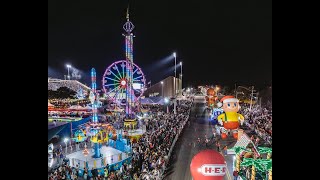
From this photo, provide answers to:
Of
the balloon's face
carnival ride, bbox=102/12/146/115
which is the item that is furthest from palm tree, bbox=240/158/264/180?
carnival ride, bbox=102/12/146/115

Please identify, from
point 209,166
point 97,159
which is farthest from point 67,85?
point 209,166

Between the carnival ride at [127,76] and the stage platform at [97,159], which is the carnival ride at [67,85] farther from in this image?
the stage platform at [97,159]

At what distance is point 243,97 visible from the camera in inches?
1683

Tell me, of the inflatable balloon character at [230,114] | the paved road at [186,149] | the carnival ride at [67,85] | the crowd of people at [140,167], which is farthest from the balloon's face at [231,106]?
the carnival ride at [67,85]

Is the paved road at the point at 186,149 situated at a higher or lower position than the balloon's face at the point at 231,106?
lower

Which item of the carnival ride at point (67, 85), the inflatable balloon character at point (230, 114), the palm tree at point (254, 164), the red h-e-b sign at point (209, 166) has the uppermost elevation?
the carnival ride at point (67, 85)

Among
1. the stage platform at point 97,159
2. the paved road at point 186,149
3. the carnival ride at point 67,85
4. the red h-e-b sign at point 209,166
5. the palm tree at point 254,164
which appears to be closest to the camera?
the red h-e-b sign at point 209,166
